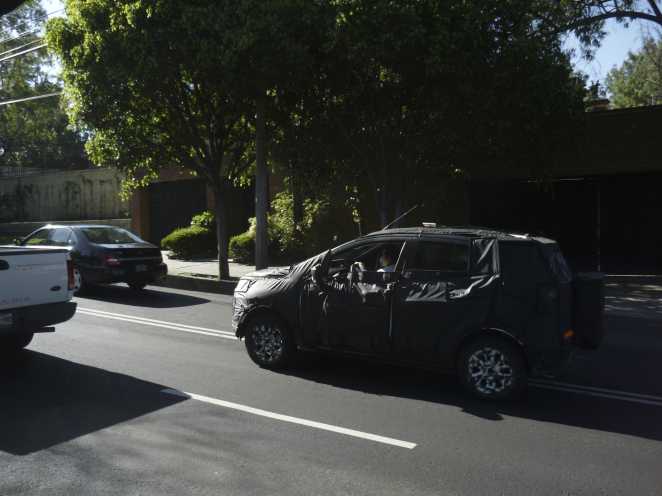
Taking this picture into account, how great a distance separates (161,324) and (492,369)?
232 inches

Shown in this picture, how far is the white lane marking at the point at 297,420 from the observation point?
5000 mm

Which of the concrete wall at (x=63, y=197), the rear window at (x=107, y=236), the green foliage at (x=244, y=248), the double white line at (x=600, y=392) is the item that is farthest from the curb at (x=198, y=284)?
the concrete wall at (x=63, y=197)

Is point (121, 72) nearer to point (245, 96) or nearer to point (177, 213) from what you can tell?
point (245, 96)

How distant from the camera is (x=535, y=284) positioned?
19.5 feet

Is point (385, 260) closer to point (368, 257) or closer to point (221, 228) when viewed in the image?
point (368, 257)

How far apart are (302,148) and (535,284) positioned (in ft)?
29.6

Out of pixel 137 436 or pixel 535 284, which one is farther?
pixel 535 284

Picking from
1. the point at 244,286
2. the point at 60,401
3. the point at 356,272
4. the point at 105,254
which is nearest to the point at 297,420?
the point at 356,272

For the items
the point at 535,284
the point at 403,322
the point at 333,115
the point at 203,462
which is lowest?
the point at 203,462

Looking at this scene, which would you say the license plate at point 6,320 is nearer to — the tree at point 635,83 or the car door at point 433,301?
the car door at point 433,301

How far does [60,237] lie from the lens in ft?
46.7

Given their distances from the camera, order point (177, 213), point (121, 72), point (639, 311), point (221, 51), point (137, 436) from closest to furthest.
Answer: point (137, 436) → point (639, 311) → point (221, 51) → point (121, 72) → point (177, 213)

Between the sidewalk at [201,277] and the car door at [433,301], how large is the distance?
877cm

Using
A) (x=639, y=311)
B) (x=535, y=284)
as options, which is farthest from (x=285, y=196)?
(x=535, y=284)
